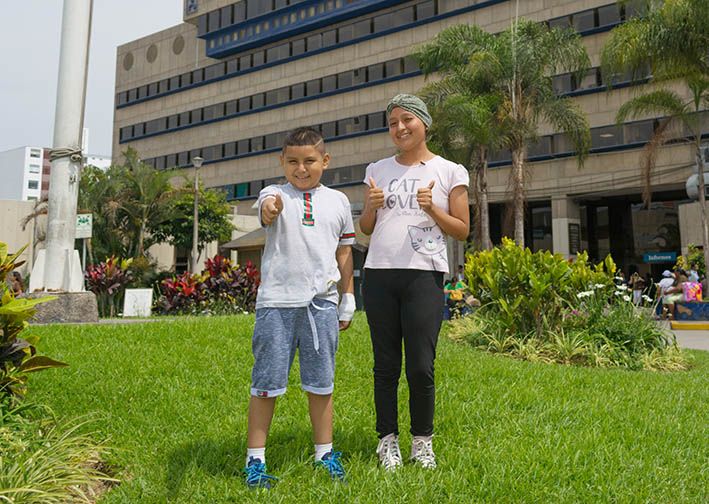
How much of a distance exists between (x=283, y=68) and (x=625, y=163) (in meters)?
25.2

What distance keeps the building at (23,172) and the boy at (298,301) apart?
122677mm

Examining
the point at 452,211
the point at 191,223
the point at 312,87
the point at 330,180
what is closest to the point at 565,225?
the point at 330,180

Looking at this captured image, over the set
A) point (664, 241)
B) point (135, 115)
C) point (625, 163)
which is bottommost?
point (664, 241)

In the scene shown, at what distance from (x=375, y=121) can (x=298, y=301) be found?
3640 centimetres

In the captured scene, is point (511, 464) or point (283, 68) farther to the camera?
point (283, 68)

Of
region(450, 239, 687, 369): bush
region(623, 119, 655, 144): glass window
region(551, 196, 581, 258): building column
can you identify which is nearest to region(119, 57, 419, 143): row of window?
region(551, 196, 581, 258): building column

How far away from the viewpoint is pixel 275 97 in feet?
145

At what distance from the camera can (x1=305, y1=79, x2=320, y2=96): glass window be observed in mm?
41906

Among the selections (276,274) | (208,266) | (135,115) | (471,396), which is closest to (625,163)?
(208,266)

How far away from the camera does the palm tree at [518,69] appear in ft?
75.6

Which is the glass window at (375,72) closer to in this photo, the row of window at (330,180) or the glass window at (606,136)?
the row of window at (330,180)

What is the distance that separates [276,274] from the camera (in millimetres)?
2953

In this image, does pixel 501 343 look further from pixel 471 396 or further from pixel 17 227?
pixel 17 227

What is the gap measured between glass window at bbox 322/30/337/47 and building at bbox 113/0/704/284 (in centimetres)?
13
